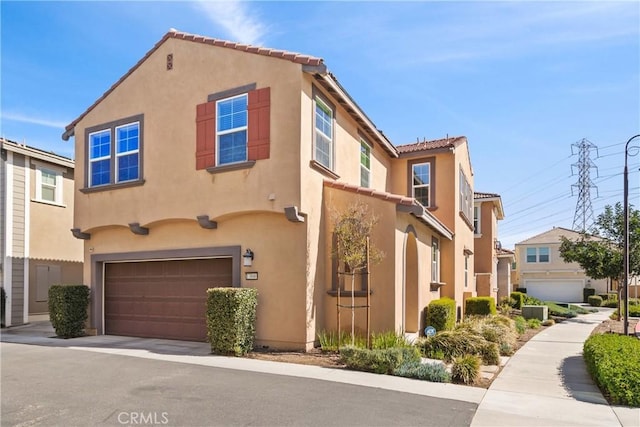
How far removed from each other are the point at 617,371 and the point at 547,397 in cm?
120

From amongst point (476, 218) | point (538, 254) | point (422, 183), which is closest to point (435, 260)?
point (422, 183)

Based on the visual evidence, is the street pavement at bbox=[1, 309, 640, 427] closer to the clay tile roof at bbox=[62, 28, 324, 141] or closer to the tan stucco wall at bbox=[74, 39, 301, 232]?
the tan stucco wall at bbox=[74, 39, 301, 232]

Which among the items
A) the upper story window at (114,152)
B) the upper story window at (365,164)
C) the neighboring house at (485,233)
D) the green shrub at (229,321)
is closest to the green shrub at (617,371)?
the green shrub at (229,321)

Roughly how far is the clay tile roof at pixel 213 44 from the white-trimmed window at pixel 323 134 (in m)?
1.16

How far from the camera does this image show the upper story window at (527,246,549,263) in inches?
1746

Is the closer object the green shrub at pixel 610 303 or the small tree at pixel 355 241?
the small tree at pixel 355 241

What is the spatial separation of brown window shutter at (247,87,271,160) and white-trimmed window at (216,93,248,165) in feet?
0.89

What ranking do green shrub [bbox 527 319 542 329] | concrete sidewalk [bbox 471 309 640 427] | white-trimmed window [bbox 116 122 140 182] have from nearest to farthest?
1. concrete sidewalk [bbox 471 309 640 427]
2. white-trimmed window [bbox 116 122 140 182]
3. green shrub [bbox 527 319 542 329]

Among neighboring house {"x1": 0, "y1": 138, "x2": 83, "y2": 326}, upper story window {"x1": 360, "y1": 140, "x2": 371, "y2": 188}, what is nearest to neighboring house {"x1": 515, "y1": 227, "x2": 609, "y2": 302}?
upper story window {"x1": 360, "y1": 140, "x2": 371, "y2": 188}

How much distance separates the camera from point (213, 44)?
12.6 metres

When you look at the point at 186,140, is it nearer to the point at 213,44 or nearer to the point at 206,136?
the point at 206,136

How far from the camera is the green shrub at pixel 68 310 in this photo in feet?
45.0

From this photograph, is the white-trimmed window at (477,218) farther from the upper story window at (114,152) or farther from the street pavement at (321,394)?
the upper story window at (114,152)

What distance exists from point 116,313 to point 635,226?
21.5 meters
